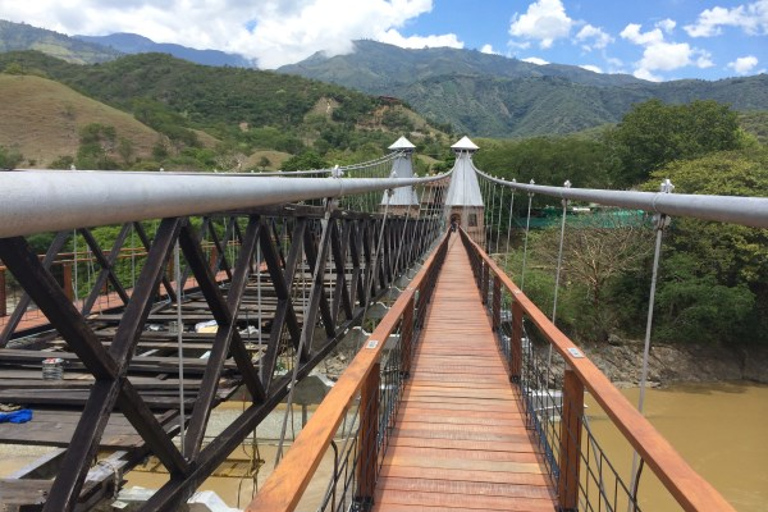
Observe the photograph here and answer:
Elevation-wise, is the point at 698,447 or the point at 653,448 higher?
the point at 653,448

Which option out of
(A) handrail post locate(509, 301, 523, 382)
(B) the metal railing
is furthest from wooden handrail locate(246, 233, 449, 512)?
(A) handrail post locate(509, 301, 523, 382)

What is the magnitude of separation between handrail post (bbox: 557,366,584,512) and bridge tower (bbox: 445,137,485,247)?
2183 cm

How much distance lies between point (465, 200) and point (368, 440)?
22.3 m

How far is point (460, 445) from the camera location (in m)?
2.69

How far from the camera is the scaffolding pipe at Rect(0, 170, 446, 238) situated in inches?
26.8

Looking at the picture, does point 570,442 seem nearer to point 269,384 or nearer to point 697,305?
point 269,384

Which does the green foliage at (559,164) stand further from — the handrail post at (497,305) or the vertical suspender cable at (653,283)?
the vertical suspender cable at (653,283)

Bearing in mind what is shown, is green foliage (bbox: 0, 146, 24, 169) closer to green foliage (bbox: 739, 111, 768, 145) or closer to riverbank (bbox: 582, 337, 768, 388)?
riverbank (bbox: 582, 337, 768, 388)

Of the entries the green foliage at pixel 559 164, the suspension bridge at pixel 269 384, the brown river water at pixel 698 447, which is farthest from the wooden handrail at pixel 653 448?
the green foliage at pixel 559 164

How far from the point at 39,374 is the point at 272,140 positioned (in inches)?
2224

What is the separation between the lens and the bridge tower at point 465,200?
2394 cm

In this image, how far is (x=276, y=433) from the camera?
539 inches

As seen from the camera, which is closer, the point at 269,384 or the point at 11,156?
the point at 269,384

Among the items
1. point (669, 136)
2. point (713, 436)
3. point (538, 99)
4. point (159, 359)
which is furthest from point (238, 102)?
point (538, 99)
